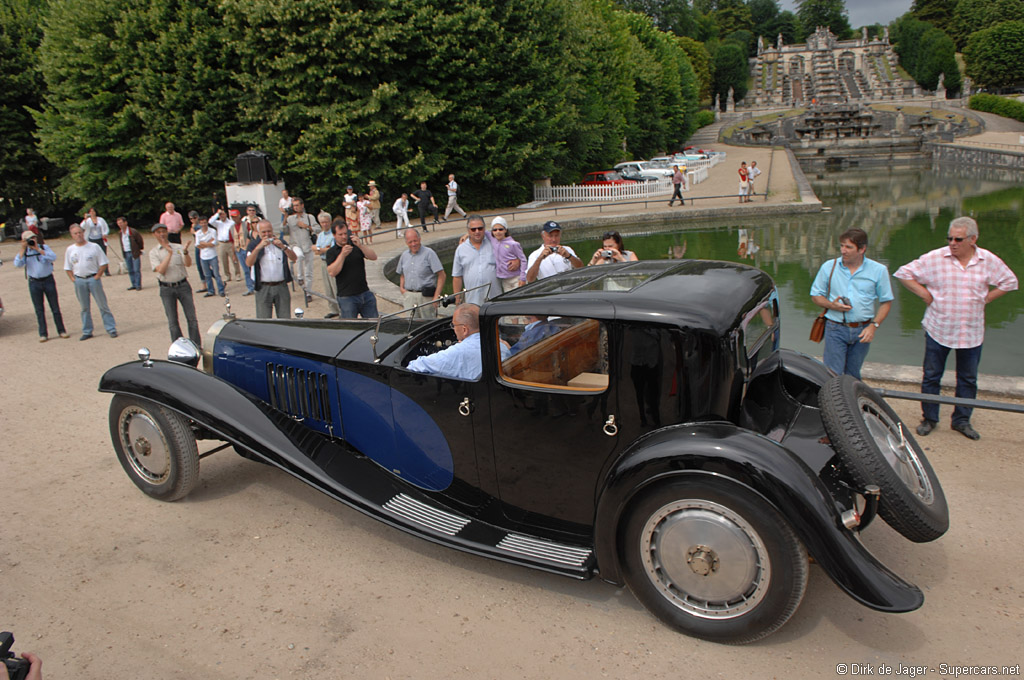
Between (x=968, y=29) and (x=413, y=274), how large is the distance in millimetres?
110492

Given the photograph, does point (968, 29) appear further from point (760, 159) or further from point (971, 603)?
point (971, 603)

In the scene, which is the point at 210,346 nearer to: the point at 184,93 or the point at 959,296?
the point at 959,296

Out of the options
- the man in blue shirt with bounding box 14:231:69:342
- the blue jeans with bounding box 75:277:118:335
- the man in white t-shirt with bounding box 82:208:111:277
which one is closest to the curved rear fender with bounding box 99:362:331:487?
the blue jeans with bounding box 75:277:118:335

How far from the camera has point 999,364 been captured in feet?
28.9

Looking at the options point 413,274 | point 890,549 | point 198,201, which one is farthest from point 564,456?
point 198,201

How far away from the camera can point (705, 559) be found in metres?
3.62

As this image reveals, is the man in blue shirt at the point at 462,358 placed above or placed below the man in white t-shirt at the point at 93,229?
below

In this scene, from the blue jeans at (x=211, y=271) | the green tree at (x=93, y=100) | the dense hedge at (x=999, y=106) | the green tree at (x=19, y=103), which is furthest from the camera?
the dense hedge at (x=999, y=106)

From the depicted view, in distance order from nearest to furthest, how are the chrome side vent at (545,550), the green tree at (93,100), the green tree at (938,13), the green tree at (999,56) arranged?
the chrome side vent at (545,550)
the green tree at (93,100)
the green tree at (999,56)
the green tree at (938,13)

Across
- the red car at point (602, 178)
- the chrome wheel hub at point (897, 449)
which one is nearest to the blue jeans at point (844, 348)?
the chrome wheel hub at point (897, 449)

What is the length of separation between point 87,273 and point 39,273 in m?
0.78

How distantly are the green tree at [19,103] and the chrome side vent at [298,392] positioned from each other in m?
29.7

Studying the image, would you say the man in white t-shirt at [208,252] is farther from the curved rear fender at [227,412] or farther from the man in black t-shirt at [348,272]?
the curved rear fender at [227,412]

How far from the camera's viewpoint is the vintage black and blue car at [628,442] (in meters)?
3.50
